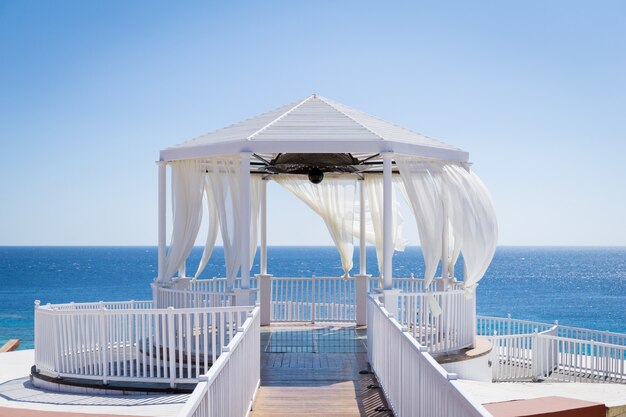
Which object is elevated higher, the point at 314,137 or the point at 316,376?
the point at 314,137

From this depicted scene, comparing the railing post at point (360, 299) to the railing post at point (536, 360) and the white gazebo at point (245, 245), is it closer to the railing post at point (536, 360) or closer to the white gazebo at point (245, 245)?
the white gazebo at point (245, 245)

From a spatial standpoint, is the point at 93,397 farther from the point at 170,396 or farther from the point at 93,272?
the point at 93,272

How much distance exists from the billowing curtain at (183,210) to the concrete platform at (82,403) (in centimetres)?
289

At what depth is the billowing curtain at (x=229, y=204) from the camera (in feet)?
40.4

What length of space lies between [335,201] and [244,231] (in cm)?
551

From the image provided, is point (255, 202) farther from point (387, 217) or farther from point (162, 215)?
point (387, 217)

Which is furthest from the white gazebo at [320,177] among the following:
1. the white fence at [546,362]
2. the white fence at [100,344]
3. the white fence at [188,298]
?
the white fence at [546,362]

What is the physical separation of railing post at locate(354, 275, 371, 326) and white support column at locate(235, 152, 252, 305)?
4554mm

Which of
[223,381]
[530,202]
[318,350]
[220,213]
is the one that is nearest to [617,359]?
[318,350]

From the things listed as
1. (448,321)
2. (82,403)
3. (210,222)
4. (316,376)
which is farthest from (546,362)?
(82,403)

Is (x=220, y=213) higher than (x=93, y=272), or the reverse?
(x=220, y=213)

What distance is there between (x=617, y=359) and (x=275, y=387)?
33.0 ft

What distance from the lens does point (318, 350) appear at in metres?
12.6

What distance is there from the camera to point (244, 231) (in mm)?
11734
